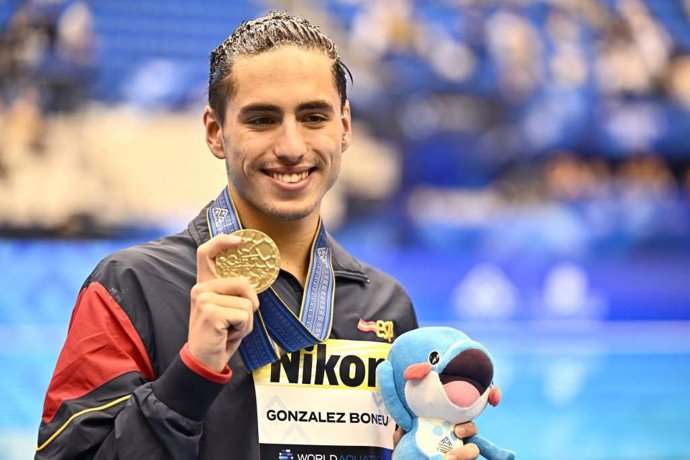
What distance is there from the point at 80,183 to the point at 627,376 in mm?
4829

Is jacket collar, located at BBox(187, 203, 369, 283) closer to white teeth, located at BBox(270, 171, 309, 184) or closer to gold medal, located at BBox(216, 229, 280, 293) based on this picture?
white teeth, located at BBox(270, 171, 309, 184)

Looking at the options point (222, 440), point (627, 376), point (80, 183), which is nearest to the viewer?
point (222, 440)

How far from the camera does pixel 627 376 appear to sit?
23.7 feet

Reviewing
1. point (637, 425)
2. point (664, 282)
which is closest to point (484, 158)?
point (664, 282)

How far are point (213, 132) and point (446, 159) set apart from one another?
27.3 feet

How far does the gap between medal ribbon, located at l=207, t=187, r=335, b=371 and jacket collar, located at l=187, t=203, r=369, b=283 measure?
19mm

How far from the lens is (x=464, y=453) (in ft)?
5.26

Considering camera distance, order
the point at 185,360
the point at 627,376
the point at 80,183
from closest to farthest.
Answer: the point at 185,360
the point at 627,376
the point at 80,183

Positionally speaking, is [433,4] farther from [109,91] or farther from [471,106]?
[109,91]

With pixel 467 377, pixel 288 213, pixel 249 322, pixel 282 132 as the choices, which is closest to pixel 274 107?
pixel 282 132

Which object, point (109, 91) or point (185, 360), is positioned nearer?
point (185, 360)

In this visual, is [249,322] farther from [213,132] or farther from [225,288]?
[213,132]

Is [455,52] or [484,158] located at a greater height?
[455,52]

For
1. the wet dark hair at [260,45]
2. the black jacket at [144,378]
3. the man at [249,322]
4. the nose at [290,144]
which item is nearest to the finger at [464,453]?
the man at [249,322]
